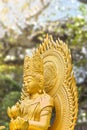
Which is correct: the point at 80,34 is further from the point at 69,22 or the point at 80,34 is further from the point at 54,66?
the point at 54,66

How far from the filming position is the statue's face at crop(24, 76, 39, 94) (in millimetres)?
3854

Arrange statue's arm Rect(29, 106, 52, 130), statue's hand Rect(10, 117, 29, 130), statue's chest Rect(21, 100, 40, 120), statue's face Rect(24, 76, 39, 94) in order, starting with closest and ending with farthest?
statue's hand Rect(10, 117, 29, 130), statue's arm Rect(29, 106, 52, 130), statue's chest Rect(21, 100, 40, 120), statue's face Rect(24, 76, 39, 94)

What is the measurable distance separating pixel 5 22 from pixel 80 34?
164 centimetres

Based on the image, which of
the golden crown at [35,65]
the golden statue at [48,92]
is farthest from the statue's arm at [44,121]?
the golden crown at [35,65]

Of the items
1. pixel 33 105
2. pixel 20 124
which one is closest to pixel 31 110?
pixel 33 105

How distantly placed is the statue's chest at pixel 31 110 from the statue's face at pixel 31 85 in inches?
3.5

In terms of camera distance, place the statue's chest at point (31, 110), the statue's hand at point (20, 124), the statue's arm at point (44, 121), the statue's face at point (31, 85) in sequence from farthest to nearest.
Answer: the statue's face at point (31, 85), the statue's chest at point (31, 110), the statue's arm at point (44, 121), the statue's hand at point (20, 124)

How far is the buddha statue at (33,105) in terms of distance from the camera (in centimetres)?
357

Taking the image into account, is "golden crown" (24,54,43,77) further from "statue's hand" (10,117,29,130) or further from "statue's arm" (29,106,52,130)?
"statue's hand" (10,117,29,130)

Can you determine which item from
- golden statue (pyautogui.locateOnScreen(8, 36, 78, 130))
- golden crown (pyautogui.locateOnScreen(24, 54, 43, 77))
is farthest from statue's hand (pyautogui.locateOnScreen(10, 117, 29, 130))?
golden crown (pyautogui.locateOnScreen(24, 54, 43, 77))

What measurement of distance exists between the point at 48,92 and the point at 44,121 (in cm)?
37

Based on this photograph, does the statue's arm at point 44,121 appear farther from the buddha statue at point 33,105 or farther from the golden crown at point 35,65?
the golden crown at point 35,65

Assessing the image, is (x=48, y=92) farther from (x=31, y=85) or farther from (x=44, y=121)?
(x=44, y=121)

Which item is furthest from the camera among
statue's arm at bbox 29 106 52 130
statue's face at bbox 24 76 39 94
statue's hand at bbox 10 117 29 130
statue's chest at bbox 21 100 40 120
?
statue's face at bbox 24 76 39 94
